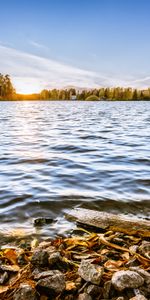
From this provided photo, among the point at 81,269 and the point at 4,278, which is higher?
the point at 81,269

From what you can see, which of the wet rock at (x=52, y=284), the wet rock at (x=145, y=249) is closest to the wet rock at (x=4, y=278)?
the wet rock at (x=52, y=284)

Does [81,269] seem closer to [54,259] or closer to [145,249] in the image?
[54,259]

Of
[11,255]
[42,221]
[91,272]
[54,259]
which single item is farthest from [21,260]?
[42,221]

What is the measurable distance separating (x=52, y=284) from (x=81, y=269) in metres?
0.44

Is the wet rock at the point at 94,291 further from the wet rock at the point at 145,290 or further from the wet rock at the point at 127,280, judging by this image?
the wet rock at the point at 145,290

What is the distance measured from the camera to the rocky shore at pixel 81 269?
3.79 metres

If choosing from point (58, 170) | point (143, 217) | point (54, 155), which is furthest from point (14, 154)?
point (143, 217)

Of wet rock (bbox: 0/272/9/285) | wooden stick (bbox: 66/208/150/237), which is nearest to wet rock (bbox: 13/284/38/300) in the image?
wet rock (bbox: 0/272/9/285)

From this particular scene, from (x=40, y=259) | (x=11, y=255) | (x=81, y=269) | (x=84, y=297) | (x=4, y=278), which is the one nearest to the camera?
(x=84, y=297)

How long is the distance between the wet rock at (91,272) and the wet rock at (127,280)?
0.66 ft

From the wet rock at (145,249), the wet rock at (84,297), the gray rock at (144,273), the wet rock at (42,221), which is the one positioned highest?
the gray rock at (144,273)

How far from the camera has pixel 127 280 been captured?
149 inches

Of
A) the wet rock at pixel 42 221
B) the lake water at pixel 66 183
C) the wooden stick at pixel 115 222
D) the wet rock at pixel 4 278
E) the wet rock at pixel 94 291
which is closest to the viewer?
the wet rock at pixel 94 291

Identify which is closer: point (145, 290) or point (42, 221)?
point (145, 290)
